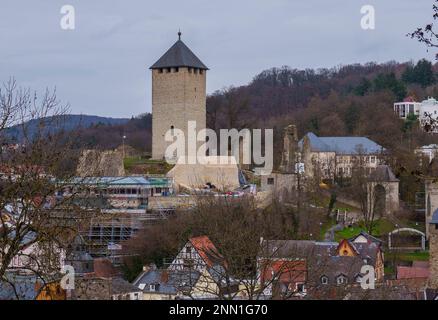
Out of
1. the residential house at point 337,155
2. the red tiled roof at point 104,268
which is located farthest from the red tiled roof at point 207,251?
the residential house at point 337,155

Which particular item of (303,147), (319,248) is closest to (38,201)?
(319,248)

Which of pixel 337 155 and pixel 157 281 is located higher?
pixel 337 155

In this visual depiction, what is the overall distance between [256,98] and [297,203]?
51.4 metres

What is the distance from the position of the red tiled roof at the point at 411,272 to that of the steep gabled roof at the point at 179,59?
16774 millimetres

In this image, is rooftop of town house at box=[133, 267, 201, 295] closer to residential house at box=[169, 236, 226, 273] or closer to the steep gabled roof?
residential house at box=[169, 236, 226, 273]

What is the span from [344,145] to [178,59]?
8.81 meters

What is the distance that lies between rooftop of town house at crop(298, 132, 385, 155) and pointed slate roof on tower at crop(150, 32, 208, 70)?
5.43 metres

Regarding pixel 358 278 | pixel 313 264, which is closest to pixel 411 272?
pixel 358 278

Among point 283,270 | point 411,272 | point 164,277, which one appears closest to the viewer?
point 283,270

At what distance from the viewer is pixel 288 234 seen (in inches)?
983

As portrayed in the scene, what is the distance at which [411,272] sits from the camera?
23.0m

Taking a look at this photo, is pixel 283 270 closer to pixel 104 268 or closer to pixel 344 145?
pixel 104 268

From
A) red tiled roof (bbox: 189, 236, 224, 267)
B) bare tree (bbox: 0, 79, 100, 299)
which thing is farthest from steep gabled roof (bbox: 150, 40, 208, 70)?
bare tree (bbox: 0, 79, 100, 299)

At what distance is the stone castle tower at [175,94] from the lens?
37.9 metres
